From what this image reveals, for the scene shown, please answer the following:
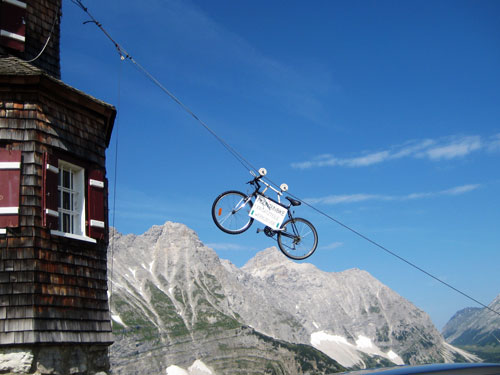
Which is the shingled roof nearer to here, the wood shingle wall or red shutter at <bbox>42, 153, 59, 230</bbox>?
the wood shingle wall

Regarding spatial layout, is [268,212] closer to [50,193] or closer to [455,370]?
[50,193]

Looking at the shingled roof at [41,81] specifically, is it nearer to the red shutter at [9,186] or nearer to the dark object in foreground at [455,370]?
the red shutter at [9,186]

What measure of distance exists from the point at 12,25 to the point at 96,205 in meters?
6.09

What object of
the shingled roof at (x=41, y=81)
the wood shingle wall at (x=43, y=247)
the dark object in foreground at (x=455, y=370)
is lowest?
the dark object in foreground at (x=455, y=370)

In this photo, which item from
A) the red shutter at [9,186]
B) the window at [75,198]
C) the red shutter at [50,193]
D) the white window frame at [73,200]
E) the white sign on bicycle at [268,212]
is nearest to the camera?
the red shutter at [9,186]

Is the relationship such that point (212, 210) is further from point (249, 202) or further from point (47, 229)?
point (47, 229)

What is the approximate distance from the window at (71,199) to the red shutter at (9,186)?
1268 millimetres

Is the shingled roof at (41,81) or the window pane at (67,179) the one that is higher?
the shingled roof at (41,81)

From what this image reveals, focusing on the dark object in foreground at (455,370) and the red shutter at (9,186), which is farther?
the red shutter at (9,186)

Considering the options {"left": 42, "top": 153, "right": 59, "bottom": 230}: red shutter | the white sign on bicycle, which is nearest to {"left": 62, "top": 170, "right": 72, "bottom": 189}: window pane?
{"left": 42, "top": 153, "right": 59, "bottom": 230}: red shutter

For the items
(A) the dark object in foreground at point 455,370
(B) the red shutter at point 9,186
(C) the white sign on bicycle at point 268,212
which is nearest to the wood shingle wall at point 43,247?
(B) the red shutter at point 9,186

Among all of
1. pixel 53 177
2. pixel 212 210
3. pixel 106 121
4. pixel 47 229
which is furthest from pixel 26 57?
pixel 212 210

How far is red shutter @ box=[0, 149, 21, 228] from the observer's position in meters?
13.4

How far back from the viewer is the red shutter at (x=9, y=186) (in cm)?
1341
